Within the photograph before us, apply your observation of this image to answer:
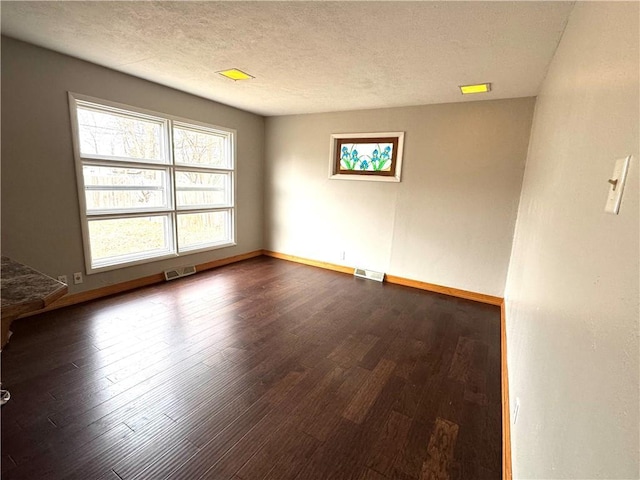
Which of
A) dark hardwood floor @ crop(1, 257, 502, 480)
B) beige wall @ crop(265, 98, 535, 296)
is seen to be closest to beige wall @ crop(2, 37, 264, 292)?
dark hardwood floor @ crop(1, 257, 502, 480)

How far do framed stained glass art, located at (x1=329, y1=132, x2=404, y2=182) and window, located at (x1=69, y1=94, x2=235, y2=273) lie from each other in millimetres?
1664

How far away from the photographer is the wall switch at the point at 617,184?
2.13 ft

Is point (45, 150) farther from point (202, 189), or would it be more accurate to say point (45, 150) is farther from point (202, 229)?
point (202, 229)

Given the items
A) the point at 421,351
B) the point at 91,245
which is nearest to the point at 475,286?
the point at 421,351

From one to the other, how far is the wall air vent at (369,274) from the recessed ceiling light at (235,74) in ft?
9.76

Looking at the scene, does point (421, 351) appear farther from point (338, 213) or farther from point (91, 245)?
point (91, 245)

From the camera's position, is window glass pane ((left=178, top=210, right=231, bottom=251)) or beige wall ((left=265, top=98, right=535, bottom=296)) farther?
window glass pane ((left=178, top=210, right=231, bottom=251))

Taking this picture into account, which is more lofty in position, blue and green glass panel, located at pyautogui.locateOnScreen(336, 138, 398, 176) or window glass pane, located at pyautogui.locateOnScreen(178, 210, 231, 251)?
blue and green glass panel, located at pyautogui.locateOnScreen(336, 138, 398, 176)

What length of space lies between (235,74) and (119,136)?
1.55 m

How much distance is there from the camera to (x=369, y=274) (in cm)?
455

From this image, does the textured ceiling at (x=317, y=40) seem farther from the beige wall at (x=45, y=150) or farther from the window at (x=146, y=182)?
the window at (x=146, y=182)

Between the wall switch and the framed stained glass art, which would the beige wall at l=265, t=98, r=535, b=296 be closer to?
the framed stained glass art

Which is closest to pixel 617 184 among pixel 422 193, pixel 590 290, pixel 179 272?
pixel 590 290

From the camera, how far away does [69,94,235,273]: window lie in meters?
3.21
